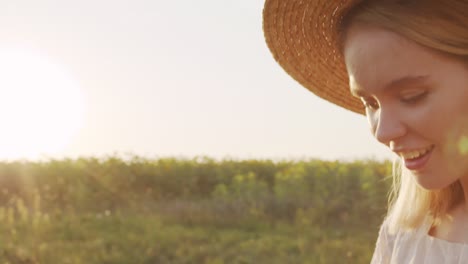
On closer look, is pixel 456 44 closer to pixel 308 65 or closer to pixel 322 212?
pixel 308 65

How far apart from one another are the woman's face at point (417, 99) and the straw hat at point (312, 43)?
23 centimetres

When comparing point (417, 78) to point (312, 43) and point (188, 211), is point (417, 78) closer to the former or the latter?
point (312, 43)

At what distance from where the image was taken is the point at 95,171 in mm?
10484

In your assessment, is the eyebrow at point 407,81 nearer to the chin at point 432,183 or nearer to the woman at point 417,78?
the woman at point 417,78

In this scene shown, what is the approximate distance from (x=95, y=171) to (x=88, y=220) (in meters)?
3.09

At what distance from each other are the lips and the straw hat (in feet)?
1.34

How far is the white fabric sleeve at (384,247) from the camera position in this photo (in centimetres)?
216

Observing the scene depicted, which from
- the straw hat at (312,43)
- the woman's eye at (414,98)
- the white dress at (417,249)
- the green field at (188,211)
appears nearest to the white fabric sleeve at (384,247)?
the white dress at (417,249)

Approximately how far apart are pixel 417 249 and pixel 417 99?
567mm

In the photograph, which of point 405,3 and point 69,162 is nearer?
point 405,3

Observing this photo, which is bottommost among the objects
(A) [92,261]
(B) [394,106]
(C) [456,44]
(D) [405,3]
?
(A) [92,261]

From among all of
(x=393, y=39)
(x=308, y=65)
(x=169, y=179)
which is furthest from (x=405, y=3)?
(x=169, y=179)

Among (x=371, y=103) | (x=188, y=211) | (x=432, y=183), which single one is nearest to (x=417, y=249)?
(x=432, y=183)

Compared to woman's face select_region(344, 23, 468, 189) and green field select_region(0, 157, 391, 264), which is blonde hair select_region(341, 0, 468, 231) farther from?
green field select_region(0, 157, 391, 264)
